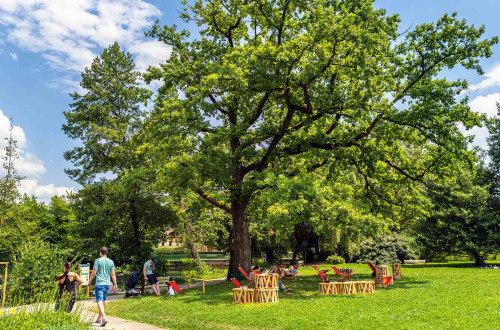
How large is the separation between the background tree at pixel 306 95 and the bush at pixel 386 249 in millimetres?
12704

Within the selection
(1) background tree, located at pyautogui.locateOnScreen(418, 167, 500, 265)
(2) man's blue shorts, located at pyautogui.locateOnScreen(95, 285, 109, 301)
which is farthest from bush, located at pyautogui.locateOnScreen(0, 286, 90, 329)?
(1) background tree, located at pyautogui.locateOnScreen(418, 167, 500, 265)

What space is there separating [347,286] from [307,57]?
10.0m

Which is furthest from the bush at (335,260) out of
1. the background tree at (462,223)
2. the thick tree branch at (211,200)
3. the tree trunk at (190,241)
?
the thick tree branch at (211,200)

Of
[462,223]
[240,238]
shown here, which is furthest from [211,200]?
[462,223]

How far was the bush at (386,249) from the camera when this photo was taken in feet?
108

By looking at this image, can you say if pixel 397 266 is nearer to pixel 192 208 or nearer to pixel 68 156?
pixel 192 208

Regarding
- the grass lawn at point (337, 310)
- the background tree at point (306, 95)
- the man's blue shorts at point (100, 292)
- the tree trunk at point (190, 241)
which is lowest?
the grass lawn at point (337, 310)

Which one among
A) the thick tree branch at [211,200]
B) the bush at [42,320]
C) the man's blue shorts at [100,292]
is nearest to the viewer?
the bush at [42,320]

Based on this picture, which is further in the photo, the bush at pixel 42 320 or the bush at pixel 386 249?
the bush at pixel 386 249

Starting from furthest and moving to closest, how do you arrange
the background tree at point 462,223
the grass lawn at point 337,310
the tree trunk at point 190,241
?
the tree trunk at point 190,241 < the background tree at point 462,223 < the grass lawn at point 337,310

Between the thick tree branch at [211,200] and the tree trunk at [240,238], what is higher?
the thick tree branch at [211,200]

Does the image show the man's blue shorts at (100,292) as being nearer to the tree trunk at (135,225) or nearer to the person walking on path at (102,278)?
the person walking on path at (102,278)

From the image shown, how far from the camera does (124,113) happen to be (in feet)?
106

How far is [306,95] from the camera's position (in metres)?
17.8
